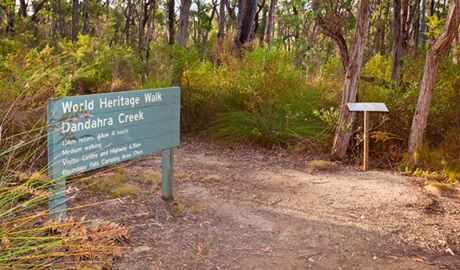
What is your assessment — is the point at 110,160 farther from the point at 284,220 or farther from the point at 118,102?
the point at 284,220

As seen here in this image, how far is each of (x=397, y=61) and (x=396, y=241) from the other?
5220 mm

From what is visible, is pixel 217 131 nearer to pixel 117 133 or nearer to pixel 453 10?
pixel 453 10

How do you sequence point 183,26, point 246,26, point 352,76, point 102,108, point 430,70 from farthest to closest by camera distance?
point 246,26 < point 183,26 < point 352,76 < point 430,70 < point 102,108

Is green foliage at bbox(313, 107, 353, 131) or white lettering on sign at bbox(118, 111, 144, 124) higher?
white lettering on sign at bbox(118, 111, 144, 124)

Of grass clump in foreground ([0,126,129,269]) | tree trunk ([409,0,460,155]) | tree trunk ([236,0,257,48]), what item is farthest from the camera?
tree trunk ([236,0,257,48])

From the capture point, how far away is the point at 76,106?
3.57 meters

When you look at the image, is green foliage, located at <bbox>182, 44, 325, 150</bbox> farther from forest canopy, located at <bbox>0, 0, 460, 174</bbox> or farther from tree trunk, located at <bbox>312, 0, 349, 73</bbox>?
tree trunk, located at <bbox>312, 0, 349, 73</bbox>

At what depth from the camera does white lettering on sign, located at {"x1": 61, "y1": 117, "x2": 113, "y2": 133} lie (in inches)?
138

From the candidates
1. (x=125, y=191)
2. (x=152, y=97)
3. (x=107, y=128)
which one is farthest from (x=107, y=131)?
(x=125, y=191)

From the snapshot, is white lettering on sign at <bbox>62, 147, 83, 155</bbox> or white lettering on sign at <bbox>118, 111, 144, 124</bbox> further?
white lettering on sign at <bbox>118, 111, 144, 124</bbox>

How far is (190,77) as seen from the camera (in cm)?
905

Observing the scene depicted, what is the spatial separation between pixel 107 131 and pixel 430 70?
432cm

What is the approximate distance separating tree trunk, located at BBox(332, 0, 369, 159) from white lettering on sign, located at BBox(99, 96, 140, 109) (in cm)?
355

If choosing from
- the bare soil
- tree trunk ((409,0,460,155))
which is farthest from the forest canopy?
the bare soil
